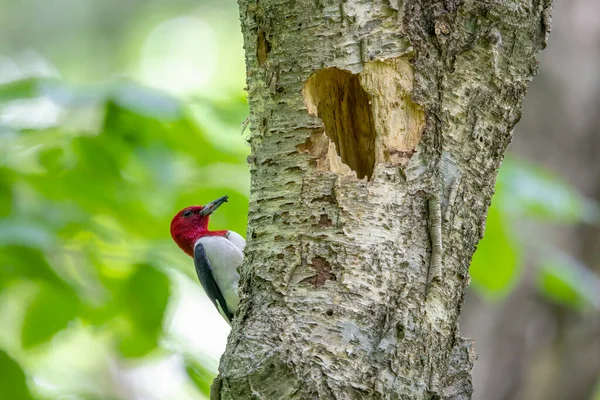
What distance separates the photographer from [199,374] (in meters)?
3.04

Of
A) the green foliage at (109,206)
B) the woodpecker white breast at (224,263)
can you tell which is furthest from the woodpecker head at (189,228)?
the green foliage at (109,206)

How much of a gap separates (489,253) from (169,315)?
55.1 inches

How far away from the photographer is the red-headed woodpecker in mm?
4477

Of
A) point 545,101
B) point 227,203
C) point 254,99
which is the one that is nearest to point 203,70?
point 545,101

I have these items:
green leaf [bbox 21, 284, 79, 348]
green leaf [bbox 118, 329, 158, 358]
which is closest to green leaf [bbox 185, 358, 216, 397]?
green leaf [bbox 118, 329, 158, 358]

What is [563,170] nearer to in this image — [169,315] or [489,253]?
[489,253]

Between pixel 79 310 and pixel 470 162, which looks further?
pixel 79 310

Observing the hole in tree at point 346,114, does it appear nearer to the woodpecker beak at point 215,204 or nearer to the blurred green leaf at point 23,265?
the woodpecker beak at point 215,204

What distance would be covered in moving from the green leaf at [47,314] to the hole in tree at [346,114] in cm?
151

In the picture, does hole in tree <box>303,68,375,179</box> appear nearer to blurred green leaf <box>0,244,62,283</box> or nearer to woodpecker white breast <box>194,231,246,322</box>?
blurred green leaf <box>0,244,62,283</box>

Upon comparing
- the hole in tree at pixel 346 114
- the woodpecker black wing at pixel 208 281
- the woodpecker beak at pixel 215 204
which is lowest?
the woodpecker black wing at pixel 208 281

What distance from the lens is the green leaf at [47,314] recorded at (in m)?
3.20

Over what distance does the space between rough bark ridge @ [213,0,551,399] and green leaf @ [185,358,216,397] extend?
987 millimetres

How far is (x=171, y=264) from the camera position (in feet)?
10.3
